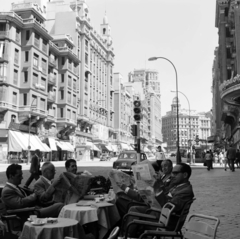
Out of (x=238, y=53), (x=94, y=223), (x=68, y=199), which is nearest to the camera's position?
(x=94, y=223)

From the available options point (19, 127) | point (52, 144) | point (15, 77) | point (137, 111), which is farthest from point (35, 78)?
point (137, 111)

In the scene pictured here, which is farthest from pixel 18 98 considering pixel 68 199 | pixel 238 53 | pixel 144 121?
pixel 144 121

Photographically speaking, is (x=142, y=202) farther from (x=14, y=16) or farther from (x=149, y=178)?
(x=14, y=16)

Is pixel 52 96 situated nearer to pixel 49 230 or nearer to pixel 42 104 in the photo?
pixel 42 104

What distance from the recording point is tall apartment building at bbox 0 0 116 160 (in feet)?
146

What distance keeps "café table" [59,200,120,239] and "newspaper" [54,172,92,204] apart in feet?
0.84

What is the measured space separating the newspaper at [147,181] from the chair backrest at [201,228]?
1.62m

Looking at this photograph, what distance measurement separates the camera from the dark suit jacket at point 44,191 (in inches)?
235

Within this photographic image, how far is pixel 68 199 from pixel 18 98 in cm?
4273

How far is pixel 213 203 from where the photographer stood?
395 inches

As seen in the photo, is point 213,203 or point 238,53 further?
point 238,53

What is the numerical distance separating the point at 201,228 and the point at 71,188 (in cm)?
312

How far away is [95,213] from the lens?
507 cm

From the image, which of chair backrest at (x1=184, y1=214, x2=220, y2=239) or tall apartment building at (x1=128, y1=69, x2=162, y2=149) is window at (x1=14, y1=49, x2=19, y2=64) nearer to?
chair backrest at (x1=184, y1=214, x2=220, y2=239)
